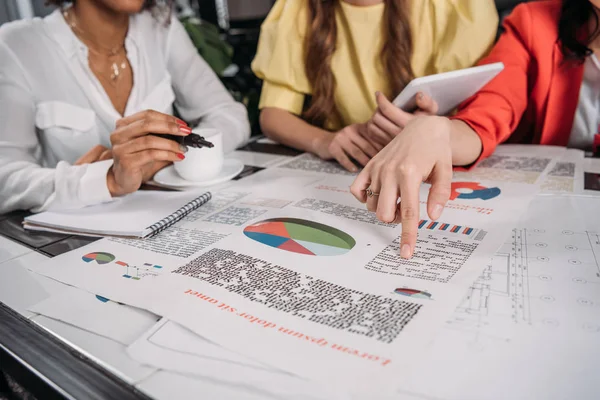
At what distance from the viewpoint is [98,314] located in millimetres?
460

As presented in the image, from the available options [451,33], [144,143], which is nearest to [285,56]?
[451,33]

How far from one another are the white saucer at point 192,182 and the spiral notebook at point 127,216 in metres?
0.03

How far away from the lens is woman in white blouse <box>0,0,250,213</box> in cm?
75

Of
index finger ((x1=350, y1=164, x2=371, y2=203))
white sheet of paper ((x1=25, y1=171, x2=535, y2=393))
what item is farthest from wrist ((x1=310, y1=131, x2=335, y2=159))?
index finger ((x1=350, y1=164, x2=371, y2=203))

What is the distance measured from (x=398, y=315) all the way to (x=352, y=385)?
0.10m

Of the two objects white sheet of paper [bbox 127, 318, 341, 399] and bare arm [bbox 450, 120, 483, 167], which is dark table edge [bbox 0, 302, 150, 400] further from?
bare arm [bbox 450, 120, 483, 167]

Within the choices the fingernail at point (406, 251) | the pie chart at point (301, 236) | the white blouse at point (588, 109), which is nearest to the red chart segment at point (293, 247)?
the pie chart at point (301, 236)

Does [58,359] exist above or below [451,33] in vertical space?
below

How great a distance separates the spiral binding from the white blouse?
0.76m

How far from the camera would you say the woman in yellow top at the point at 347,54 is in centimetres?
95

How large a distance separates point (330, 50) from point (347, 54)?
5 cm

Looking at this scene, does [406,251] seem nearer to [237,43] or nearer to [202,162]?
[202,162]

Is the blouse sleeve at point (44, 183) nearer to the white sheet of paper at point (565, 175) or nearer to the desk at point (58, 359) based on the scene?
the desk at point (58, 359)

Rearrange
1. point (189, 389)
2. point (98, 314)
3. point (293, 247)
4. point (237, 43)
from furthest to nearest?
point (237, 43) → point (293, 247) → point (98, 314) → point (189, 389)
